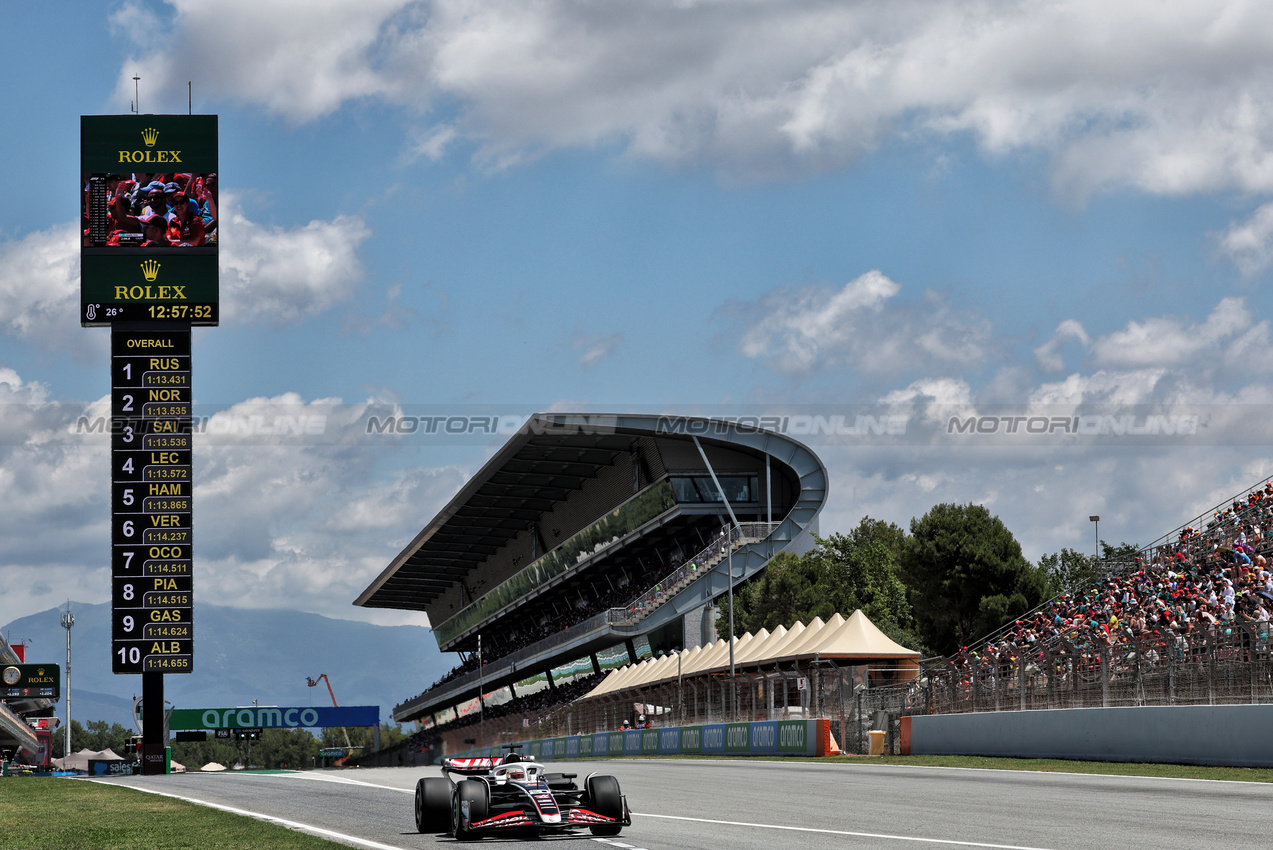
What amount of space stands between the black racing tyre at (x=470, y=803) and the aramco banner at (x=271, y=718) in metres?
67.4

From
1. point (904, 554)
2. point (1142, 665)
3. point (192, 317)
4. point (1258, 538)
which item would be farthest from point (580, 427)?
point (1142, 665)

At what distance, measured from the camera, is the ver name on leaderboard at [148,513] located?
42344 millimetres

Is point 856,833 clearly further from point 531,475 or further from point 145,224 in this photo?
point 531,475

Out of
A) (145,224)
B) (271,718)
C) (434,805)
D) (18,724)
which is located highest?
(145,224)

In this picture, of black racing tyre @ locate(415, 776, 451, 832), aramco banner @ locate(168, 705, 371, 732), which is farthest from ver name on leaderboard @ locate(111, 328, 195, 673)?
aramco banner @ locate(168, 705, 371, 732)

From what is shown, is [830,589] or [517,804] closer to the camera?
[517,804]

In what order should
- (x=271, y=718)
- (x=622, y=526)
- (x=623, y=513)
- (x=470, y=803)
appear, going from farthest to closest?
(x=271, y=718), (x=622, y=526), (x=623, y=513), (x=470, y=803)

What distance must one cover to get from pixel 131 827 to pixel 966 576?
179 ft

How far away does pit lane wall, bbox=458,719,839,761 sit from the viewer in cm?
3234

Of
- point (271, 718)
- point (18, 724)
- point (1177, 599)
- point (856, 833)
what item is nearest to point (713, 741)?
point (1177, 599)

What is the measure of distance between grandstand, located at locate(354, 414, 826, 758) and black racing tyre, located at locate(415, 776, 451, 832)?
144 feet

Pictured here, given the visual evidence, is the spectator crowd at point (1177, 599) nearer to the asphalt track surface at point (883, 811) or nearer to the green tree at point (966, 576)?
the asphalt track surface at point (883, 811)

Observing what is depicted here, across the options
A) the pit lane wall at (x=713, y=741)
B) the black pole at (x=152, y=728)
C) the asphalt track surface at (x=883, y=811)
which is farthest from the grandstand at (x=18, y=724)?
the asphalt track surface at (x=883, y=811)

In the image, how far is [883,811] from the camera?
1470 centimetres
